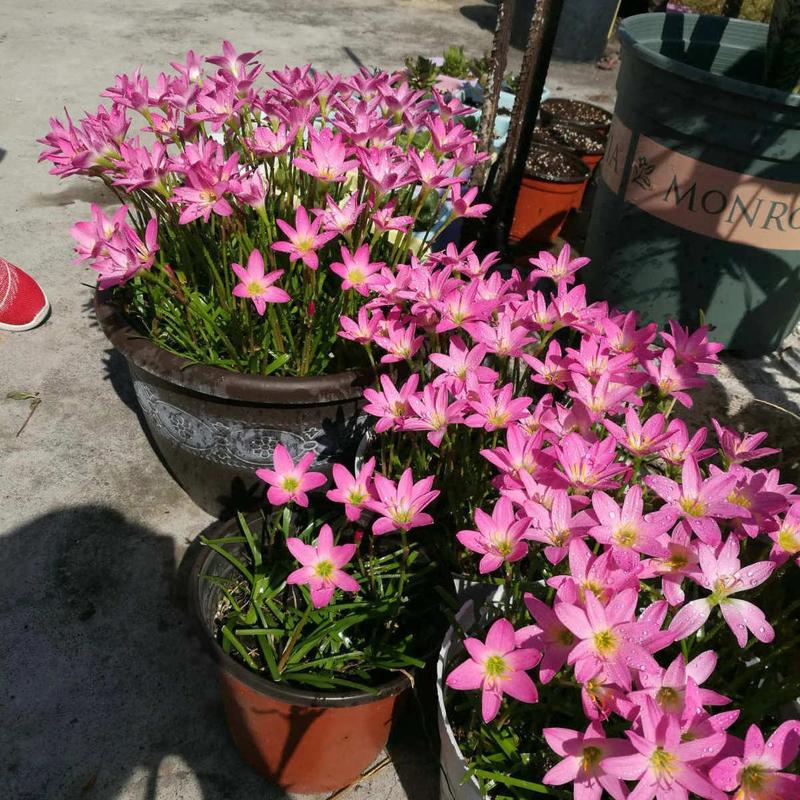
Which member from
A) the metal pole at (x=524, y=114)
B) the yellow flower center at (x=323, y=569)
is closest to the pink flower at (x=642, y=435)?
the yellow flower center at (x=323, y=569)

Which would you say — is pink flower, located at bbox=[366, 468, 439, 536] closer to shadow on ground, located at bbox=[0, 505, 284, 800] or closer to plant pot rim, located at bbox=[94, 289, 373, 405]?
plant pot rim, located at bbox=[94, 289, 373, 405]

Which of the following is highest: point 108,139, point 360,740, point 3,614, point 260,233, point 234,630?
point 108,139

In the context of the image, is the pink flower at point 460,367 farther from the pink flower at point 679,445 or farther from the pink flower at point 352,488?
the pink flower at point 679,445

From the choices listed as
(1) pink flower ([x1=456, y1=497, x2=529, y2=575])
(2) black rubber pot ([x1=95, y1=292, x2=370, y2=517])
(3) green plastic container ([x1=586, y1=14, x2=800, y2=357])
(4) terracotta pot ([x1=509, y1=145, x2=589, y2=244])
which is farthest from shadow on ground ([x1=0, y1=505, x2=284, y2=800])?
(4) terracotta pot ([x1=509, y1=145, x2=589, y2=244])

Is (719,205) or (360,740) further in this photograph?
(719,205)

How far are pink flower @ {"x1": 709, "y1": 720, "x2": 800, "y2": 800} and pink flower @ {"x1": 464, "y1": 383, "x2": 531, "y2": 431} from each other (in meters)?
0.57

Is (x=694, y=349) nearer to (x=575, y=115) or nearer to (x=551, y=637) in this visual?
(x=551, y=637)

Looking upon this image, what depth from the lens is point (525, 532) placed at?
100cm

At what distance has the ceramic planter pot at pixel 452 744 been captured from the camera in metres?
1.11

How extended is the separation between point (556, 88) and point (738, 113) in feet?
14.6

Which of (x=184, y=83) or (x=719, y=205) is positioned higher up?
(x=184, y=83)

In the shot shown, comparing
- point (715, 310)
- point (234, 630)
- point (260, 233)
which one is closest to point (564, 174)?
point (715, 310)

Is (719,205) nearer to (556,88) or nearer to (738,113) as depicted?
(738,113)

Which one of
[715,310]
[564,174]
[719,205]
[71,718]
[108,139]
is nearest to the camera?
[108,139]
